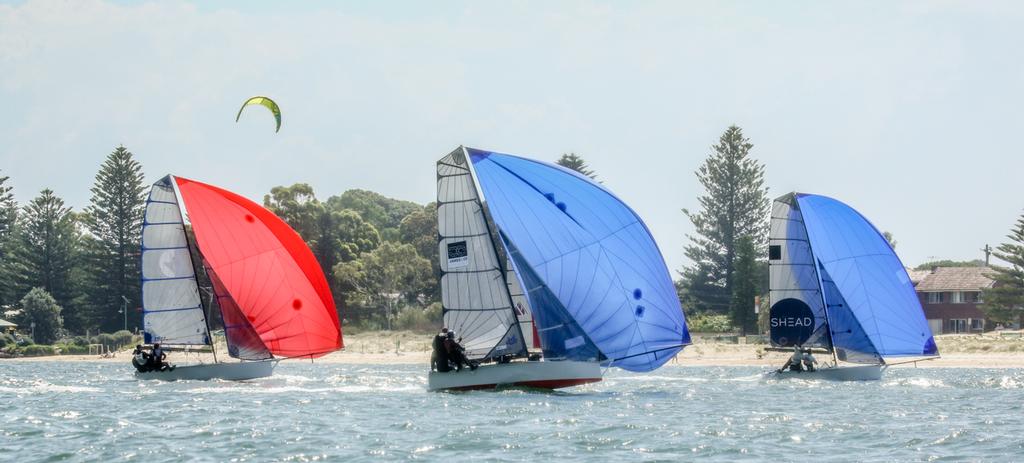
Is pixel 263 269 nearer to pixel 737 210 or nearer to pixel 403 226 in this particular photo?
→ pixel 737 210

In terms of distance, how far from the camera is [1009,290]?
252 feet

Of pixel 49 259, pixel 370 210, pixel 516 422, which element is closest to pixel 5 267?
pixel 49 259

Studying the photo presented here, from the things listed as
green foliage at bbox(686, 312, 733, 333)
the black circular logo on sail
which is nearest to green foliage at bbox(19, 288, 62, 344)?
green foliage at bbox(686, 312, 733, 333)

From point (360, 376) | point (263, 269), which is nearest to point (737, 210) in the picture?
point (360, 376)

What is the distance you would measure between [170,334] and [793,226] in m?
17.9

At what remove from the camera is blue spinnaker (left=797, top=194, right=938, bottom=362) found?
1609 inches

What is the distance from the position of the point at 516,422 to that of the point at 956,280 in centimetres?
6613

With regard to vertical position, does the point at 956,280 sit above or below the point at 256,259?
above

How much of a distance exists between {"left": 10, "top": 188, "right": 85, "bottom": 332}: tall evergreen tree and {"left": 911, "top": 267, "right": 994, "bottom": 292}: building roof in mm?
50835

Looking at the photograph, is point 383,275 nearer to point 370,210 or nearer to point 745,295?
point 745,295

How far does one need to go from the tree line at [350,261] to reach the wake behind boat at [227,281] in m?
35.7

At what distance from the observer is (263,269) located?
40.9 meters

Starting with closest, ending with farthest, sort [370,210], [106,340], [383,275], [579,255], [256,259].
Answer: [579,255], [256,259], [106,340], [383,275], [370,210]

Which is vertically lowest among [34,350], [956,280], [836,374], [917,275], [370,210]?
[836,374]
